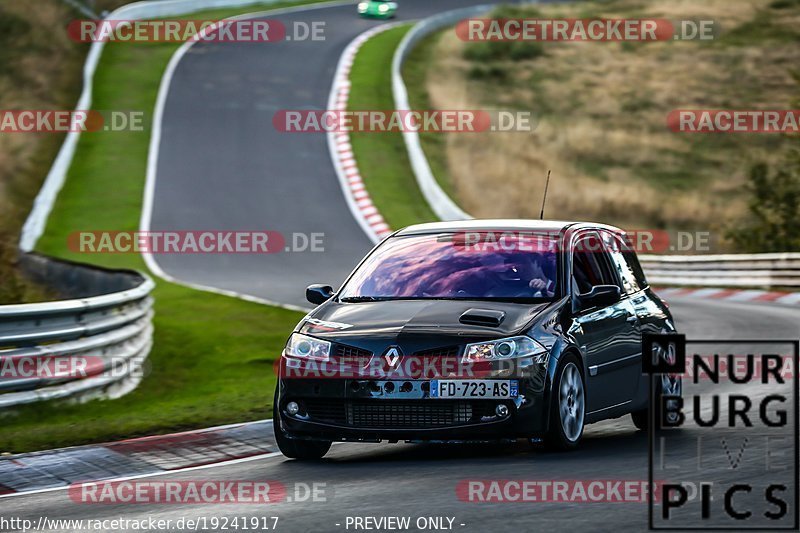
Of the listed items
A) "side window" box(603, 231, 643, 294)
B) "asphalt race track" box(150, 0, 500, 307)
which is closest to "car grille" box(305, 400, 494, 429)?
"side window" box(603, 231, 643, 294)

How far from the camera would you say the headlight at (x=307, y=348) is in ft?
28.8

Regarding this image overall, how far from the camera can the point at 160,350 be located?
16125mm

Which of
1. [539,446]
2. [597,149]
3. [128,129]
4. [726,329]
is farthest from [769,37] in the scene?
[539,446]

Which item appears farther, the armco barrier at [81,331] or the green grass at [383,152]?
the green grass at [383,152]

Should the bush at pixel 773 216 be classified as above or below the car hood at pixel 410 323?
below

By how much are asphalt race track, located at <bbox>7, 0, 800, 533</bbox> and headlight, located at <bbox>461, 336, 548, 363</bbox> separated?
624 mm

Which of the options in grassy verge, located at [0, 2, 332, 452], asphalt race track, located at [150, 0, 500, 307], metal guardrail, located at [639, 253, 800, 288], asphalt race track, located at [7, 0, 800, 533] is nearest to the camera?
asphalt race track, located at [7, 0, 800, 533]

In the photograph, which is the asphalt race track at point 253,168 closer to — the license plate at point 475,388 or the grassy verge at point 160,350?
the grassy verge at point 160,350

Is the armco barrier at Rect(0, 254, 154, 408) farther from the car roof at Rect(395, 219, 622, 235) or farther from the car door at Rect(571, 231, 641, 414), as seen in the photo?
the car door at Rect(571, 231, 641, 414)

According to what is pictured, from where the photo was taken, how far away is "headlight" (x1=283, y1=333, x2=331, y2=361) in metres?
8.78

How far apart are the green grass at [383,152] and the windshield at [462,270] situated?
20.3 m

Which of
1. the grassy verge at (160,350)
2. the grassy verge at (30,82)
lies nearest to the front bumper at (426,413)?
the grassy verge at (160,350)

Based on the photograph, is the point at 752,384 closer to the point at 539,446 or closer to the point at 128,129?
the point at 539,446

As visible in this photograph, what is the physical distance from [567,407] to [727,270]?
22.1 m
